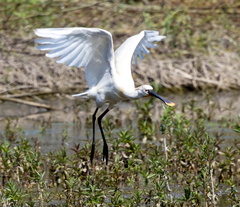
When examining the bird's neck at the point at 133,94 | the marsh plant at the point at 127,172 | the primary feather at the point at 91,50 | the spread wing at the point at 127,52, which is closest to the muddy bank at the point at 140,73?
the spread wing at the point at 127,52

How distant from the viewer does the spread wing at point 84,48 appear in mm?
7234

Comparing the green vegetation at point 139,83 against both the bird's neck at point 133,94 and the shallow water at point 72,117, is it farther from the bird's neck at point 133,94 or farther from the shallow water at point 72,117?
the bird's neck at point 133,94

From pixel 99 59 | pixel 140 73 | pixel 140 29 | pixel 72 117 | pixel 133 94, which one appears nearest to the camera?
pixel 133 94

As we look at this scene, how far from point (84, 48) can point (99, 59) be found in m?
0.28

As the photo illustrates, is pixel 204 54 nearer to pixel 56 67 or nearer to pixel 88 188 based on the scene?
pixel 56 67

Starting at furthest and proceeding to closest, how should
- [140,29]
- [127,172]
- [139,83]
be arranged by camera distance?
1. [140,29]
2. [139,83]
3. [127,172]

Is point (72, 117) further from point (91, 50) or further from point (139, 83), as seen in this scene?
point (91, 50)

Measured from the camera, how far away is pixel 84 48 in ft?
25.4

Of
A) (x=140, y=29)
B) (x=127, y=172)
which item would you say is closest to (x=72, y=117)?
(x=140, y=29)

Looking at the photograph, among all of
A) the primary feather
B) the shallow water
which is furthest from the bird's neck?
the shallow water

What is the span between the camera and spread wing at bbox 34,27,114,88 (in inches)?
285

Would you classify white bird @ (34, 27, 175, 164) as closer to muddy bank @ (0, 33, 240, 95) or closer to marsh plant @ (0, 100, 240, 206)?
marsh plant @ (0, 100, 240, 206)

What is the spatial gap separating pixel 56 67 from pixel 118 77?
553 centimetres

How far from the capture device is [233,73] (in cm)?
1320
